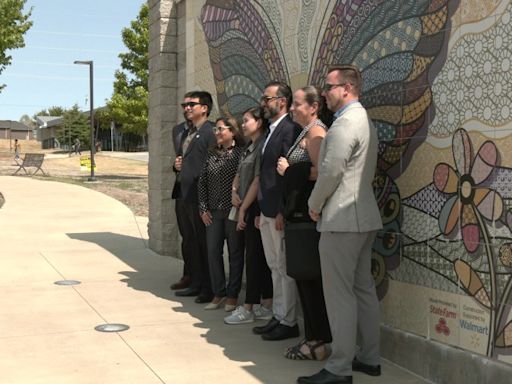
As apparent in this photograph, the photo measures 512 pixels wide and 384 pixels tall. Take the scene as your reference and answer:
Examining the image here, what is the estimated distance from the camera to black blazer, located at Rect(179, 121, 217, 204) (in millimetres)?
6809

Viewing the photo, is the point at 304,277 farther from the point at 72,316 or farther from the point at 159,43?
the point at 159,43

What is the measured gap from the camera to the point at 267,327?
5.48 meters

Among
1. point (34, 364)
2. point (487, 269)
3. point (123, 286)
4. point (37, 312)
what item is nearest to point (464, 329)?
point (487, 269)

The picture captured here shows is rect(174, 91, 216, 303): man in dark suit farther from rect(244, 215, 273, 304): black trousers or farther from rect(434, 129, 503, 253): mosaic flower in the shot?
rect(434, 129, 503, 253): mosaic flower

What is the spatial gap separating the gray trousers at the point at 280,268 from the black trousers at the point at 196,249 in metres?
1.62

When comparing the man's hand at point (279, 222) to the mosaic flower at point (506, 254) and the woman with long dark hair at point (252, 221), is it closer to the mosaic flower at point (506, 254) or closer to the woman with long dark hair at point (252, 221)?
the woman with long dark hair at point (252, 221)

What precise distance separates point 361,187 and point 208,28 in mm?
4913

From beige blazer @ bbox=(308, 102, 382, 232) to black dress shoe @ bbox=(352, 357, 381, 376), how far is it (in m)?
1.03

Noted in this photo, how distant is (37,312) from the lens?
250 inches

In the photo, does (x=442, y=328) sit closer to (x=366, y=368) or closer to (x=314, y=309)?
(x=366, y=368)

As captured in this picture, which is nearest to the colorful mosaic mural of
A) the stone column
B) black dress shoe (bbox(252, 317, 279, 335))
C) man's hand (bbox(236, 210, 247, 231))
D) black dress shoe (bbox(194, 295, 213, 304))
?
black dress shoe (bbox(252, 317, 279, 335))

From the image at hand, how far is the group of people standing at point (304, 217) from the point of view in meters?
4.12

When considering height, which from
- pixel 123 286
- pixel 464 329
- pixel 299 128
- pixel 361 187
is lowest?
pixel 123 286

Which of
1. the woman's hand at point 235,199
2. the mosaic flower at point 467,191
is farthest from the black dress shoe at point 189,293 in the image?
the mosaic flower at point 467,191
